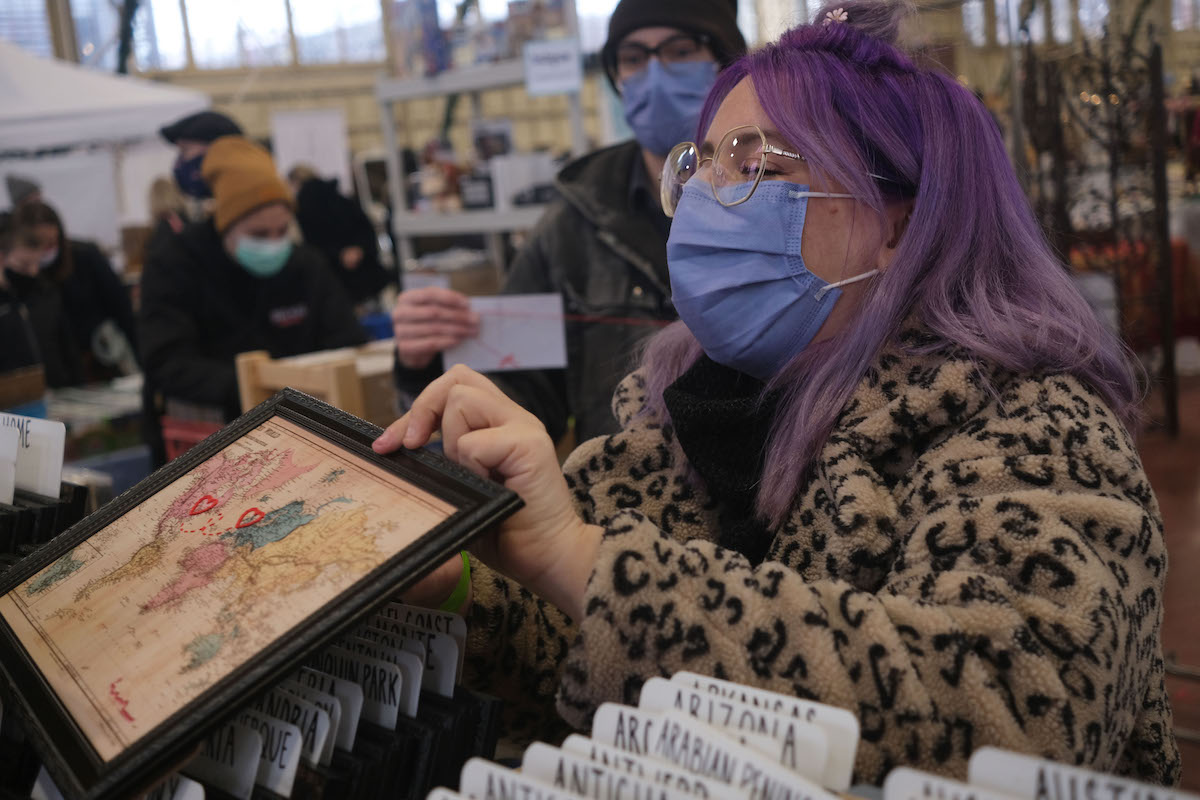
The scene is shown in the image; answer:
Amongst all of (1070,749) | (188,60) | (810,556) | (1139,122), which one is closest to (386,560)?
(810,556)

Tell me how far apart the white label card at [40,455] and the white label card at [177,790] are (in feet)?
1.68

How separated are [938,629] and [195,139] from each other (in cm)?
433

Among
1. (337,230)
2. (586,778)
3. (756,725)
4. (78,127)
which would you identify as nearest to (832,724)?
(756,725)

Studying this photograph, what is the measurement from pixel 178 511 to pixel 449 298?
3.96ft

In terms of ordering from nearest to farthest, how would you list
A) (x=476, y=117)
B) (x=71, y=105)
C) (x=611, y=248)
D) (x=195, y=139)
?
(x=611, y=248), (x=195, y=139), (x=476, y=117), (x=71, y=105)

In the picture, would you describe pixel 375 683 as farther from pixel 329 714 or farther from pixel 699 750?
pixel 699 750

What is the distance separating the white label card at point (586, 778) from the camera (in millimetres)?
718

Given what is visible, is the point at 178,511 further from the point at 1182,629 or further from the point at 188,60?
the point at 188,60

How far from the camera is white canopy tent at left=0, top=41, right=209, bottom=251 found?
596cm

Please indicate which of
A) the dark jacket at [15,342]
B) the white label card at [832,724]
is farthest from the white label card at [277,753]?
the dark jacket at [15,342]

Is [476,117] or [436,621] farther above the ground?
[476,117]

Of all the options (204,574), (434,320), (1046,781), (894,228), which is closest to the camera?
(1046,781)

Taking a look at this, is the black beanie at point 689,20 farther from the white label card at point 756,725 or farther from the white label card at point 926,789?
the white label card at point 926,789

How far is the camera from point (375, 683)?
3.14ft
